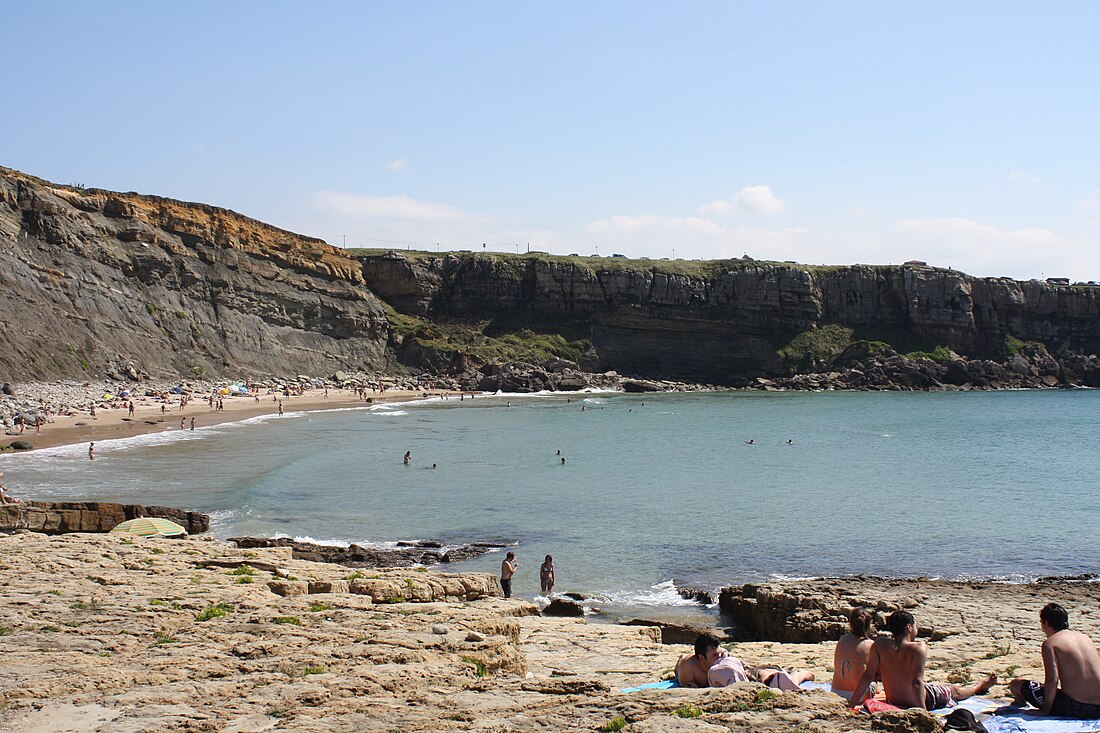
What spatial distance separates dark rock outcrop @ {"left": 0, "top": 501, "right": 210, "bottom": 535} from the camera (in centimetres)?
2014

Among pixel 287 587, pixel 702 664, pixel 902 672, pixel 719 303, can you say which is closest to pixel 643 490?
pixel 287 587

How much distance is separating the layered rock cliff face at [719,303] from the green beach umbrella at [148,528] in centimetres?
9242

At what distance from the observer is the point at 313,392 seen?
86125 millimetres

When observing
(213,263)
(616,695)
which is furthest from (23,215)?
(616,695)

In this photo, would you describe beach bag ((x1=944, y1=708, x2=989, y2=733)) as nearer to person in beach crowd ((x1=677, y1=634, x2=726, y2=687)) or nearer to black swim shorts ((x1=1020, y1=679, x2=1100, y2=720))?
black swim shorts ((x1=1020, y1=679, x2=1100, y2=720))

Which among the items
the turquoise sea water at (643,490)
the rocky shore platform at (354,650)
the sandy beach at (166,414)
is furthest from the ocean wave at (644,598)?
the sandy beach at (166,414)

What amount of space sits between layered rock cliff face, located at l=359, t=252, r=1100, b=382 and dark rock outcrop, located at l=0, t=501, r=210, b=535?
91463 millimetres

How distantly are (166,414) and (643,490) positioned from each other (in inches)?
1477

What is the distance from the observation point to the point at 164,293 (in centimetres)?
7938

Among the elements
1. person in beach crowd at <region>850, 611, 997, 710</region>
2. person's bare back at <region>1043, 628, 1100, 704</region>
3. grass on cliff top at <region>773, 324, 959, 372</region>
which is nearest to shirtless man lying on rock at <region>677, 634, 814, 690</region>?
person in beach crowd at <region>850, 611, 997, 710</region>

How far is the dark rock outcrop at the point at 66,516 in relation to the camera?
20141 millimetres

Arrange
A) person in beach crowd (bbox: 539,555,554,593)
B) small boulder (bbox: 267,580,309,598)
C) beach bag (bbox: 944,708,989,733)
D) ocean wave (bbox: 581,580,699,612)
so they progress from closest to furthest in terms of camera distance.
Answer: beach bag (bbox: 944,708,989,733)
small boulder (bbox: 267,580,309,598)
ocean wave (bbox: 581,580,699,612)
person in beach crowd (bbox: 539,555,554,593)

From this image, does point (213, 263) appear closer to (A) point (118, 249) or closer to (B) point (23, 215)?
(A) point (118, 249)

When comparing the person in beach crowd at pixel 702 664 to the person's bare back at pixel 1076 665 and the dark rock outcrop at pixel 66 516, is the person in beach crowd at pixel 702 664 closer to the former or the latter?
the person's bare back at pixel 1076 665
